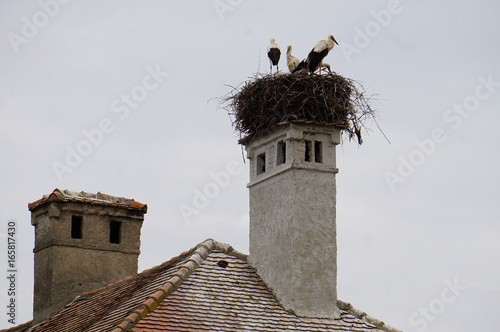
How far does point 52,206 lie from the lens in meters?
21.2

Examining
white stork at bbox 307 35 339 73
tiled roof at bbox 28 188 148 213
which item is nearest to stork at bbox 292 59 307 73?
white stork at bbox 307 35 339 73

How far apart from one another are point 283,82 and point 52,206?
5.21 m

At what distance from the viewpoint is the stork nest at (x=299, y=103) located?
18.3 m

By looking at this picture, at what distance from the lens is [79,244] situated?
21.2 m

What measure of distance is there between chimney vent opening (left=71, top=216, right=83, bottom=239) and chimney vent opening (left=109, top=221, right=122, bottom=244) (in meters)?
0.55

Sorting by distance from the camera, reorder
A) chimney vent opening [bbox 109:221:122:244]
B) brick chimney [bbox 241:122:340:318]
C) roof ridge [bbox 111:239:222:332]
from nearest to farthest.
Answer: roof ridge [bbox 111:239:222:332] → brick chimney [bbox 241:122:340:318] → chimney vent opening [bbox 109:221:122:244]

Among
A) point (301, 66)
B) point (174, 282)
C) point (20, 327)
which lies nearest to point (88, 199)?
point (20, 327)

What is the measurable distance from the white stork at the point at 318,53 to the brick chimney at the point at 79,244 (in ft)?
14.6

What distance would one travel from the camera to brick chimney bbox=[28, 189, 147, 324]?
69.0ft

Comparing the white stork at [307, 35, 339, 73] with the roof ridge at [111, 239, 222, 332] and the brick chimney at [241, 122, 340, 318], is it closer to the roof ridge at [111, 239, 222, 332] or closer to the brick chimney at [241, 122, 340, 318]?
the brick chimney at [241, 122, 340, 318]

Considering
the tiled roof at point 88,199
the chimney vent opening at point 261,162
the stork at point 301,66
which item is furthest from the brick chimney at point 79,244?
the stork at point 301,66

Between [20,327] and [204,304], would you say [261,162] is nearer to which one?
[204,304]

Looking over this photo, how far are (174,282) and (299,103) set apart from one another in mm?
3454

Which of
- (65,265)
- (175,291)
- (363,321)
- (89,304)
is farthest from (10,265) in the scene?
(363,321)
